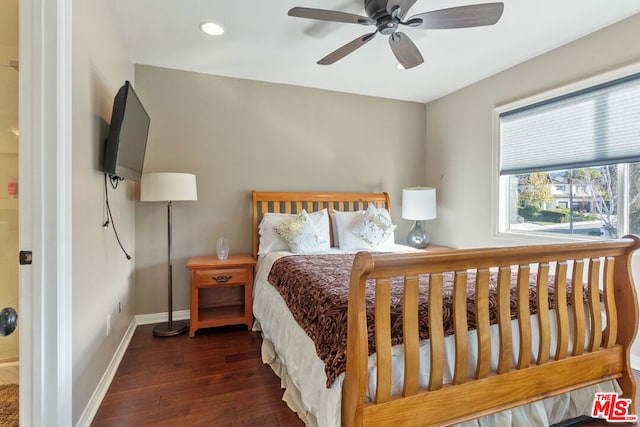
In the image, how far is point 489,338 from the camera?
1468 millimetres

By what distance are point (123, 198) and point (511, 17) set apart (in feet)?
11.1

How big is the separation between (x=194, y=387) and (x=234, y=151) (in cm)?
228

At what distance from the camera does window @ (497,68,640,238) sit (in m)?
2.38

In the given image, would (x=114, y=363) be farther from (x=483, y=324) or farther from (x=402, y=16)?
(x=402, y=16)

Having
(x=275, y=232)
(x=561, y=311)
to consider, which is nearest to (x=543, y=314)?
(x=561, y=311)

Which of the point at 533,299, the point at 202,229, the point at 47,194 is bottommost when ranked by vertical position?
the point at 533,299

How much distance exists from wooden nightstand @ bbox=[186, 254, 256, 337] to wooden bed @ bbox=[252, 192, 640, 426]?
1634 mm

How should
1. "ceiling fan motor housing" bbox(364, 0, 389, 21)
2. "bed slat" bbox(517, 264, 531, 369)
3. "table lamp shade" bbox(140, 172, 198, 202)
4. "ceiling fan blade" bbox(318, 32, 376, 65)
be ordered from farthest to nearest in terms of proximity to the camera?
"table lamp shade" bbox(140, 172, 198, 202) < "ceiling fan blade" bbox(318, 32, 376, 65) < "ceiling fan motor housing" bbox(364, 0, 389, 21) < "bed slat" bbox(517, 264, 531, 369)

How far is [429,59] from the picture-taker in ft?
9.89

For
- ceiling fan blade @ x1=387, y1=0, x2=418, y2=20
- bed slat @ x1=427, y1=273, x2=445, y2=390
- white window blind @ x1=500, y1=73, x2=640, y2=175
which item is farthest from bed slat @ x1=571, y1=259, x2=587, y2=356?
ceiling fan blade @ x1=387, y1=0, x2=418, y2=20

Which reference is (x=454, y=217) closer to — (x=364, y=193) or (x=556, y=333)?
(x=364, y=193)

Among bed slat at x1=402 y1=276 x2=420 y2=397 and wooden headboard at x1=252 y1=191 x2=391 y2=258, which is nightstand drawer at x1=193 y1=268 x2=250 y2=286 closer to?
wooden headboard at x1=252 y1=191 x2=391 y2=258

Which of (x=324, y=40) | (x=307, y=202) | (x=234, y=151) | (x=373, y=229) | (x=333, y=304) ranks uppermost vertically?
(x=324, y=40)

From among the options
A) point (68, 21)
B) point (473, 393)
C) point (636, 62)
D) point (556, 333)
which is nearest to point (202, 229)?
point (68, 21)
